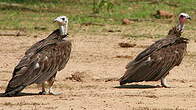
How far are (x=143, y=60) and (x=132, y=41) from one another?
6881mm

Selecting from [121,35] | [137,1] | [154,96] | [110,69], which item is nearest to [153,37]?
[121,35]

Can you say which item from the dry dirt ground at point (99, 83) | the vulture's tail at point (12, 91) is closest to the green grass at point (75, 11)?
the dry dirt ground at point (99, 83)

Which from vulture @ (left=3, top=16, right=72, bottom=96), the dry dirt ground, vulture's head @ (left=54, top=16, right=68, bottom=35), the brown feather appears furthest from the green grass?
vulture @ (left=3, top=16, right=72, bottom=96)

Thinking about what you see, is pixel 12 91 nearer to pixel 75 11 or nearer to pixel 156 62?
pixel 156 62

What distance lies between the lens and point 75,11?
2833 centimetres

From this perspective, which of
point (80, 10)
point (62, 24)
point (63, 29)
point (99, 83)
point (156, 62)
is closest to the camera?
point (63, 29)

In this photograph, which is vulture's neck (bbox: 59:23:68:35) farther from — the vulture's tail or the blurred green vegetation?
the blurred green vegetation

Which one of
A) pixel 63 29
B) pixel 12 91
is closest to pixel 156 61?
pixel 63 29

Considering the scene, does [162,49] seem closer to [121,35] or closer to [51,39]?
[51,39]

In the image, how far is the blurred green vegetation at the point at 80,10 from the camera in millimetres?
24422

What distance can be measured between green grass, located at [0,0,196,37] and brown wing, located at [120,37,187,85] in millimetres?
9354

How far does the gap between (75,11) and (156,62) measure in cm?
1546

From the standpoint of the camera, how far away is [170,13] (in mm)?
27141

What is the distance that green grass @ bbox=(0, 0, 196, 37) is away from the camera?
950 inches
